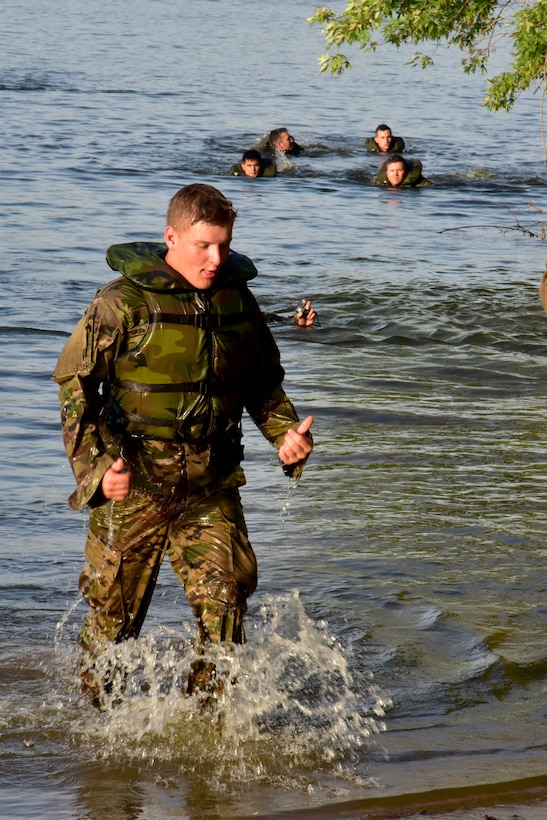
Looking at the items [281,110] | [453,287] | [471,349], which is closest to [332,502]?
[471,349]

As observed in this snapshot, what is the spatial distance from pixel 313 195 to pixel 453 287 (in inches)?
296

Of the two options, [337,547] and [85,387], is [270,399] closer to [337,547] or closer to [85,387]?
[85,387]

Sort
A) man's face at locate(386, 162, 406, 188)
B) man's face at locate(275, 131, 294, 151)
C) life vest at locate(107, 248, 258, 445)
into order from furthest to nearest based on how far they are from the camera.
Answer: man's face at locate(275, 131, 294, 151)
man's face at locate(386, 162, 406, 188)
life vest at locate(107, 248, 258, 445)

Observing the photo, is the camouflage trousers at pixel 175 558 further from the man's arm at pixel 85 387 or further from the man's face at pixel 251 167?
the man's face at pixel 251 167

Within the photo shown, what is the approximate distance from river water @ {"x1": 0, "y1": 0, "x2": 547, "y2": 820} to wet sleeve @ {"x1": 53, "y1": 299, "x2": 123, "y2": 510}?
872 mm

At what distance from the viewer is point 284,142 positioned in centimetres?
2505

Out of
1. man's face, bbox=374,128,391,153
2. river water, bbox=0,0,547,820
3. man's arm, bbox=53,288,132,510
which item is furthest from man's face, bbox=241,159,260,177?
man's arm, bbox=53,288,132,510

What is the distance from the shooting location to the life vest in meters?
4.75

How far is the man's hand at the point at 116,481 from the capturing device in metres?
4.50

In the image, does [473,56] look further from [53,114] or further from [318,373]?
[53,114]

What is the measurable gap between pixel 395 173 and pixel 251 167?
2646mm

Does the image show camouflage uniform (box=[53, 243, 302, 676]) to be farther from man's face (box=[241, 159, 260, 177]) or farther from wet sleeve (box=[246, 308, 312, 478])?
man's face (box=[241, 159, 260, 177])

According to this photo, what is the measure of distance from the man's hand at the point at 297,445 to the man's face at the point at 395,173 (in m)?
19.1

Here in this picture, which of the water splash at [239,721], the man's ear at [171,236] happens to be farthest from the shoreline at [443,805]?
the man's ear at [171,236]
